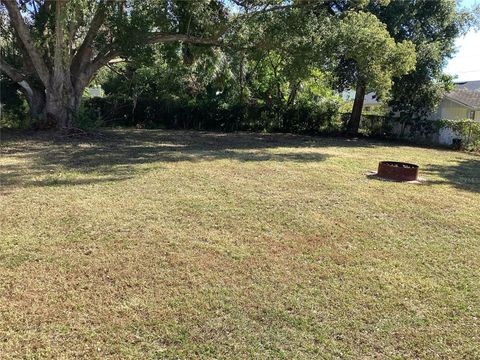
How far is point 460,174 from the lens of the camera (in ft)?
32.4

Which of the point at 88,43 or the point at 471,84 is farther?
the point at 471,84

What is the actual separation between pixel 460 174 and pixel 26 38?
12.3 metres

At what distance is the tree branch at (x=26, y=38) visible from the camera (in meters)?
12.2

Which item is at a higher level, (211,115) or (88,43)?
(88,43)

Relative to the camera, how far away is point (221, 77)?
2069 centimetres

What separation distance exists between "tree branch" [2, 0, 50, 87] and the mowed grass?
719 centimetres

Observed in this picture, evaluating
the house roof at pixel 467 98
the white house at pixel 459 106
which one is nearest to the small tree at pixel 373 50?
the white house at pixel 459 106

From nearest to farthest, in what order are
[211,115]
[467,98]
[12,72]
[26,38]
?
[26,38]
[12,72]
[211,115]
[467,98]

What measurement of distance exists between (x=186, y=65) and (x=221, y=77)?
2842mm

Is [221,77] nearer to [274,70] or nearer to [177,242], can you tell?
[274,70]

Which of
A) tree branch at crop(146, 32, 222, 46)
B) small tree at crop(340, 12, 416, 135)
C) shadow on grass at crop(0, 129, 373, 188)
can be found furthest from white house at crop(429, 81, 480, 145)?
shadow on grass at crop(0, 129, 373, 188)

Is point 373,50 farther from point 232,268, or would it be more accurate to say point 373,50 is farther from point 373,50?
point 232,268

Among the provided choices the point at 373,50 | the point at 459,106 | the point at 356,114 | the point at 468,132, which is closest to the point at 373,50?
the point at 373,50

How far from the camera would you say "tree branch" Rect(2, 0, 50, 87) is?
40.2 feet
